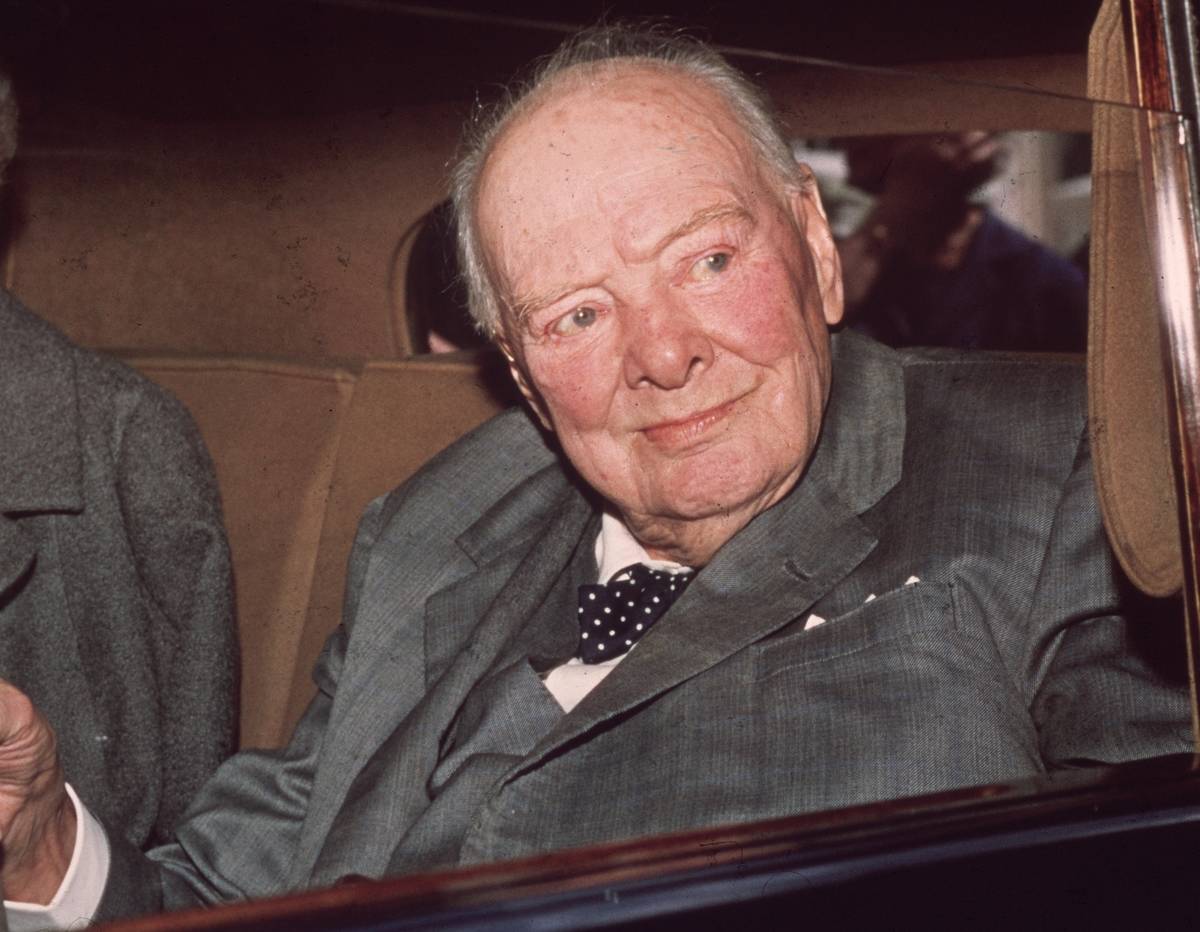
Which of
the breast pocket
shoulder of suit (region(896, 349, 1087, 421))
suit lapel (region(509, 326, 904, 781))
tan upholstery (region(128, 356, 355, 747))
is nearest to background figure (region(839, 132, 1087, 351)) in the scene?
shoulder of suit (region(896, 349, 1087, 421))

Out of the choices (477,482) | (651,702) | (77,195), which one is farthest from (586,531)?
(77,195)

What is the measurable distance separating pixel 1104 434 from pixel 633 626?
62 cm

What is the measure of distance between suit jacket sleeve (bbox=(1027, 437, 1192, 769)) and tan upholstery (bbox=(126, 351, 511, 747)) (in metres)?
0.83

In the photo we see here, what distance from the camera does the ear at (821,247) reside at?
1612 mm

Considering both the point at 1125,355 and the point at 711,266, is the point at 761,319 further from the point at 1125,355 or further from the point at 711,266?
the point at 1125,355

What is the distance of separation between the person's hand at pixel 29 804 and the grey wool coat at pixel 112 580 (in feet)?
0.84

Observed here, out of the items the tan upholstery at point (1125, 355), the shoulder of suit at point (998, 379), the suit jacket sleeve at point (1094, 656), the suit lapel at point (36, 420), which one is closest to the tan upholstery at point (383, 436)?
the suit lapel at point (36, 420)

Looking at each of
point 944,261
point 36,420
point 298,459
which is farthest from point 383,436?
point 944,261

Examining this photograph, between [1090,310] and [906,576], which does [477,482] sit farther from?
[1090,310]

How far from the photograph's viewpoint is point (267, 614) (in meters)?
2.00

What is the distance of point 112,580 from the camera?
189cm

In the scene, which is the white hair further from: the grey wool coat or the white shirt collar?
the grey wool coat

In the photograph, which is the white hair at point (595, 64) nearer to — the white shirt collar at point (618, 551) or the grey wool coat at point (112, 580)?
the white shirt collar at point (618, 551)

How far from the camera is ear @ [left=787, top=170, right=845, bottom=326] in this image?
161cm
